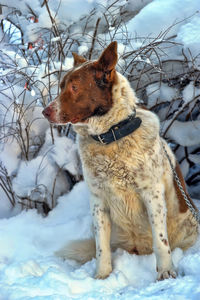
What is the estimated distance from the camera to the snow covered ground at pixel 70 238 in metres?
2.51

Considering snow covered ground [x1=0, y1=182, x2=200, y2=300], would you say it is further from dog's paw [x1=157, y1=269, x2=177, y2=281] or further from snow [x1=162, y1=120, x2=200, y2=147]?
snow [x1=162, y1=120, x2=200, y2=147]

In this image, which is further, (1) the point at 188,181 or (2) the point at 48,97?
(1) the point at 188,181

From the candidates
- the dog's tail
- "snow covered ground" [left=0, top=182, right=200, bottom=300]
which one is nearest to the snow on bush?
"snow covered ground" [left=0, top=182, right=200, bottom=300]

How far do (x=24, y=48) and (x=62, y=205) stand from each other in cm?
190

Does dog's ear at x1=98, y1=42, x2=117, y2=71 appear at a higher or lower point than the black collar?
higher

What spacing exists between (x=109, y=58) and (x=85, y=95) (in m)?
0.32

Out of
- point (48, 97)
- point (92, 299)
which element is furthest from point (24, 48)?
point (92, 299)

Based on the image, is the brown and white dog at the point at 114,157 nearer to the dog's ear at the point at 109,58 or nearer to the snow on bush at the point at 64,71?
the dog's ear at the point at 109,58

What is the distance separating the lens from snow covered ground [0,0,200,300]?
251 centimetres

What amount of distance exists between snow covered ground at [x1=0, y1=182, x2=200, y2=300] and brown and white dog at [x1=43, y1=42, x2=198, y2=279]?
0.55 feet

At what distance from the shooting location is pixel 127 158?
2848 mm

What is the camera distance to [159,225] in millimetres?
2916

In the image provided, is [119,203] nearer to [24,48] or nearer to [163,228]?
[163,228]

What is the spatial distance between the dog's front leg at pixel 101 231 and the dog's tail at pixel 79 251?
28cm
